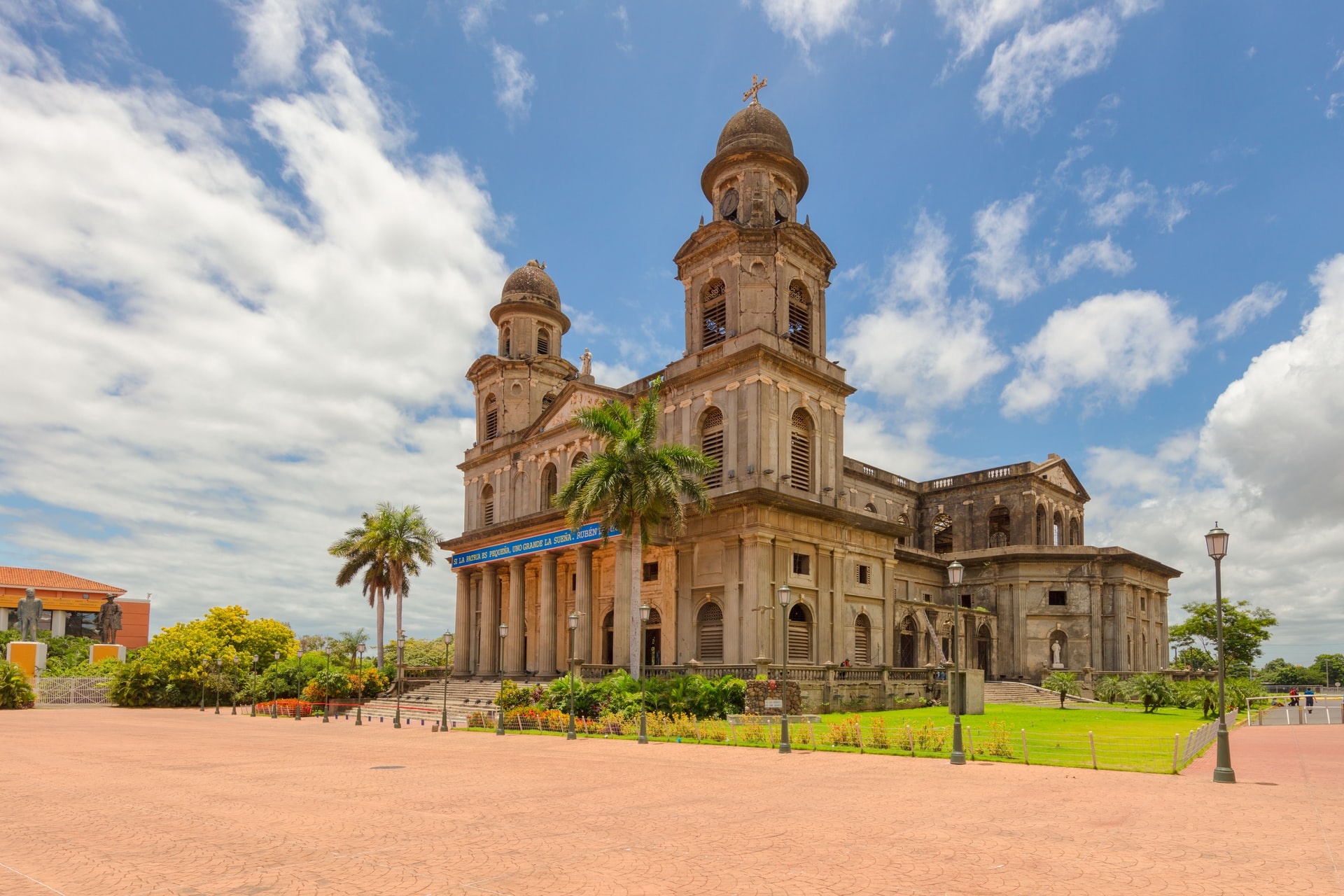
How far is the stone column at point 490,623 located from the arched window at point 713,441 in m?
17.2

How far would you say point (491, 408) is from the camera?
56281 mm

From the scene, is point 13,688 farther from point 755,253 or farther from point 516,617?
point 755,253

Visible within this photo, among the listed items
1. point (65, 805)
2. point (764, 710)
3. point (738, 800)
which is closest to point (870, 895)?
point (738, 800)

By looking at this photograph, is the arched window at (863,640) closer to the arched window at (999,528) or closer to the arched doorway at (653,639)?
the arched doorway at (653,639)

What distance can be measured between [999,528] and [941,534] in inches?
152

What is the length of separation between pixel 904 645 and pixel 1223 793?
1400 inches

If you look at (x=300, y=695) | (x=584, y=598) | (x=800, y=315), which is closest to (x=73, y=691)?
(x=300, y=695)

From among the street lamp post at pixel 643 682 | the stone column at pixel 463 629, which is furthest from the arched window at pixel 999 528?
the stone column at pixel 463 629

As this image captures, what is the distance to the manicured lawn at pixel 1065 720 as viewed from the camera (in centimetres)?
2703

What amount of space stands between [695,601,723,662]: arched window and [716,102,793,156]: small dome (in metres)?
21.4

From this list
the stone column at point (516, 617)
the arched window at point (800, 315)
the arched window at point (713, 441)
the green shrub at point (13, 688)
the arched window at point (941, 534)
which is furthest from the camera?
the arched window at point (941, 534)

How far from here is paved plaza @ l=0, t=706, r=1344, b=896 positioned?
28.5 ft

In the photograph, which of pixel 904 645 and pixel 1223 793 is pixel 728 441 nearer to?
pixel 904 645

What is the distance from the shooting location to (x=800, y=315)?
42000mm
